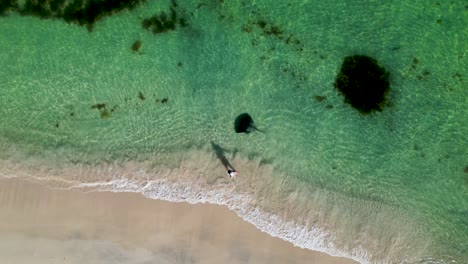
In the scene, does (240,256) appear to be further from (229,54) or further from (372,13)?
(372,13)

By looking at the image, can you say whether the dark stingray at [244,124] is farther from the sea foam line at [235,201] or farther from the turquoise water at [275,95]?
the sea foam line at [235,201]

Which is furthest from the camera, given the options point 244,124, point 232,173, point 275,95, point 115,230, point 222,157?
point 275,95

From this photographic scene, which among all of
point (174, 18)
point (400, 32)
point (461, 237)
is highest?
point (400, 32)

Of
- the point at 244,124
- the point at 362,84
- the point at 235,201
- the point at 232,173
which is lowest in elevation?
the point at 235,201

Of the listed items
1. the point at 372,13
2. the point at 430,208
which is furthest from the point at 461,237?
the point at 372,13

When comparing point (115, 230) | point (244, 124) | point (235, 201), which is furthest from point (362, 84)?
point (115, 230)

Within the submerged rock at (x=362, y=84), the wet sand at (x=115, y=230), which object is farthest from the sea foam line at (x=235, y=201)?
the submerged rock at (x=362, y=84)

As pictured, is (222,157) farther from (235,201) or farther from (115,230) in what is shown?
(115,230)
